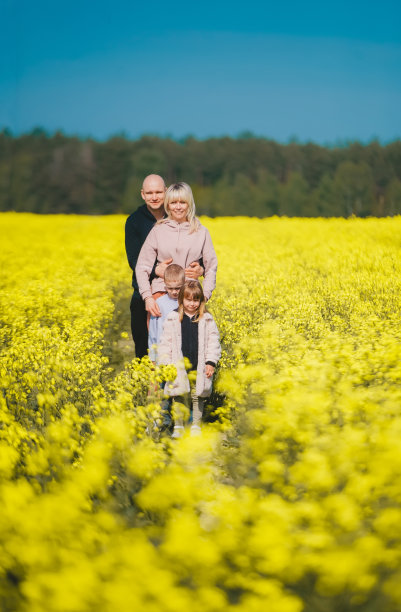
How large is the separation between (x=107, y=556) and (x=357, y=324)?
11.9 ft

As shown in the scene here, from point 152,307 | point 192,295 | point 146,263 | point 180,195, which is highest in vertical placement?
point 180,195

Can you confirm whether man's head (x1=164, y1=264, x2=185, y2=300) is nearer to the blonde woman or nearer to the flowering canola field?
the blonde woman

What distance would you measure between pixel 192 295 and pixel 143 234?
37.8 inches

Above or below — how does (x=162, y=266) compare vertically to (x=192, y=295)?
above

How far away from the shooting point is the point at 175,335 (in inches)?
158

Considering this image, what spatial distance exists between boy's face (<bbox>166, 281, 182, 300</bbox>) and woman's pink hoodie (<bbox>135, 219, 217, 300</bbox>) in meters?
0.13

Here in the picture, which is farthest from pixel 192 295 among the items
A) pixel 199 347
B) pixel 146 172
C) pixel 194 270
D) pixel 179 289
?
pixel 146 172

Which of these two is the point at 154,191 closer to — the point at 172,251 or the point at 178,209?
the point at 178,209

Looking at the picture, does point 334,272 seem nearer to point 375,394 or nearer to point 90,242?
point 375,394

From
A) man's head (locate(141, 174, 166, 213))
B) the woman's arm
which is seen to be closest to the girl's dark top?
the woman's arm

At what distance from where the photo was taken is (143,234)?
457 cm

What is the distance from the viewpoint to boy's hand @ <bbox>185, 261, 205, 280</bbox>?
4.20 metres

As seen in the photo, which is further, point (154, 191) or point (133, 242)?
point (133, 242)

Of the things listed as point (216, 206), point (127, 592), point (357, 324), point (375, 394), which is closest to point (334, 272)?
point (357, 324)
